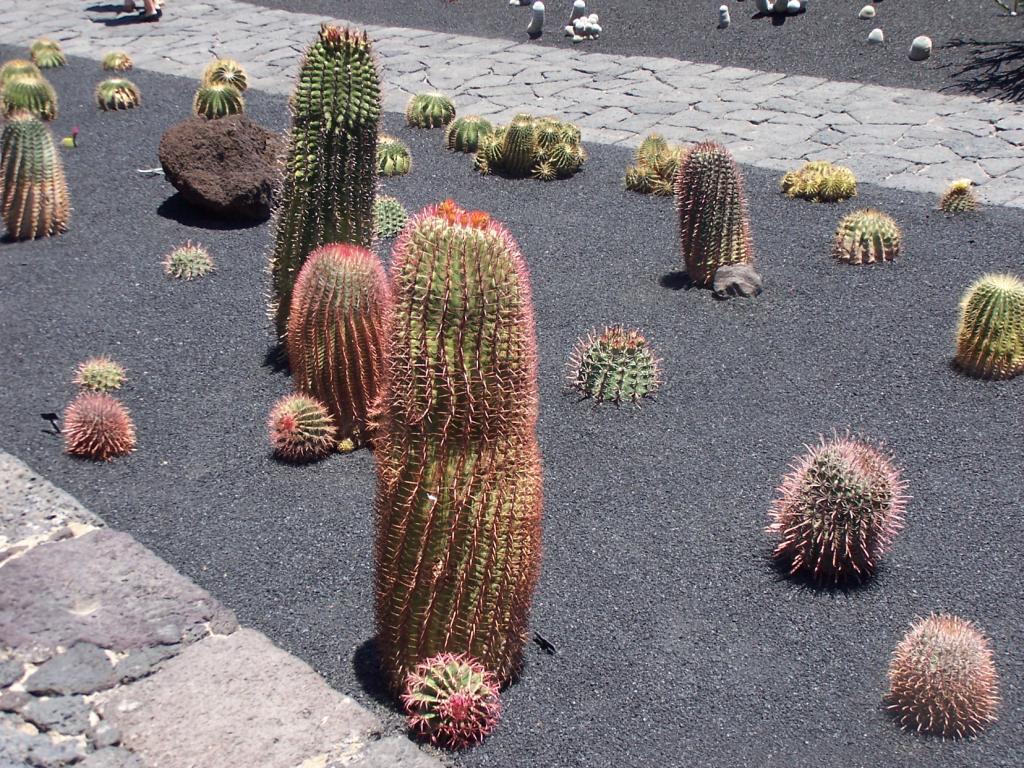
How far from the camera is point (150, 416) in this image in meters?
6.48

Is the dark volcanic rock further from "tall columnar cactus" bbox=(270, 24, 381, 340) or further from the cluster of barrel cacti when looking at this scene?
"tall columnar cactus" bbox=(270, 24, 381, 340)

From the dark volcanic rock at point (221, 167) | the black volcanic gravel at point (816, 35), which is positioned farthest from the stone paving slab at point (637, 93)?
the dark volcanic rock at point (221, 167)

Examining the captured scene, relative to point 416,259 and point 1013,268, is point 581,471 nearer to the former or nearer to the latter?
point 416,259

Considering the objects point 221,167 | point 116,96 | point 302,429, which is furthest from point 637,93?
point 302,429

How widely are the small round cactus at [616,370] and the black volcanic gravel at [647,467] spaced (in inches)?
5.3

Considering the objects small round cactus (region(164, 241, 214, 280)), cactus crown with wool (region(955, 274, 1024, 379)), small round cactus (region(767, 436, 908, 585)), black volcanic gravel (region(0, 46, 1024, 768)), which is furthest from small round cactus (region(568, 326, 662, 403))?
small round cactus (region(164, 241, 214, 280))

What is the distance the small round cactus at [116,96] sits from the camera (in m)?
12.5

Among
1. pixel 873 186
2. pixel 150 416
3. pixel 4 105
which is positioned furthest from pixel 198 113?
pixel 873 186

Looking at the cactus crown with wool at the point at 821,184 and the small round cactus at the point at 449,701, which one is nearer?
the small round cactus at the point at 449,701

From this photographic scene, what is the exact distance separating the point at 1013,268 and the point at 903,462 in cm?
289

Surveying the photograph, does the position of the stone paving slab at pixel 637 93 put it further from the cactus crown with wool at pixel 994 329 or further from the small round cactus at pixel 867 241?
the cactus crown with wool at pixel 994 329

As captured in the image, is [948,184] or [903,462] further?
[948,184]

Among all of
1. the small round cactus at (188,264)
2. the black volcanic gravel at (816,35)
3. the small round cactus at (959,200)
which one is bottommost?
the small round cactus at (188,264)

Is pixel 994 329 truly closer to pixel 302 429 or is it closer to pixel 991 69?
pixel 302 429
